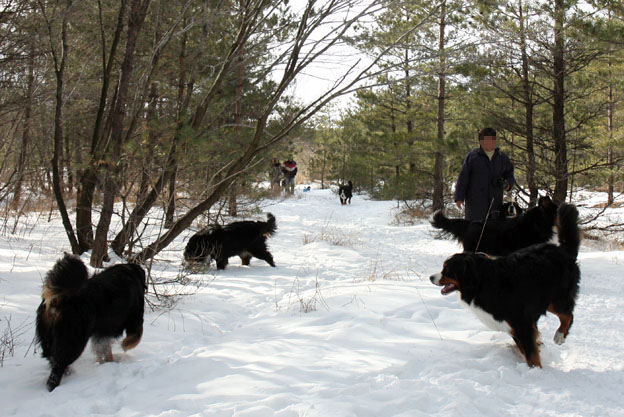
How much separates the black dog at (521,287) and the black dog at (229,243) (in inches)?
202

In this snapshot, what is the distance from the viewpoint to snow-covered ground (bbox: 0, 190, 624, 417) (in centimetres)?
261

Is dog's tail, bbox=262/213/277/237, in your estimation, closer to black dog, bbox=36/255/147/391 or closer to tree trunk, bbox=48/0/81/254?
tree trunk, bbox=48/0/81/254

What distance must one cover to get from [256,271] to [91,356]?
4.32m

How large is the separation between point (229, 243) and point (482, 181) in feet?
14.9

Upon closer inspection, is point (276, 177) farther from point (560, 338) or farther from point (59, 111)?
point (560, 338)

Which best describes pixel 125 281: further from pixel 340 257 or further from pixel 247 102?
pixel 247 102

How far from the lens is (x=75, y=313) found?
3.14 m

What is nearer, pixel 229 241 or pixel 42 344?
pixel 42 344

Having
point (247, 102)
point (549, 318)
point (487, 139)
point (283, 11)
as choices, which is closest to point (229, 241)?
point (283, 11)

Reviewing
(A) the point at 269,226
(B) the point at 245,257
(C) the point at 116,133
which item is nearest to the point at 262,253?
(B) the point at 245,257

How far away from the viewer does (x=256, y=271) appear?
311 inches

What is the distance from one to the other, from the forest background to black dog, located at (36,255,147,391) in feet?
6.40

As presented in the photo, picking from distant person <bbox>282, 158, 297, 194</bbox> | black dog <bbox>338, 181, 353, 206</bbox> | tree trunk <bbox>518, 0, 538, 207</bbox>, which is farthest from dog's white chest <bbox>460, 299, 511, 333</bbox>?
distant person <bbox>282, 158, 297, 194</bbox>

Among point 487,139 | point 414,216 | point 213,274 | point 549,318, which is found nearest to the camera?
point 549,318
